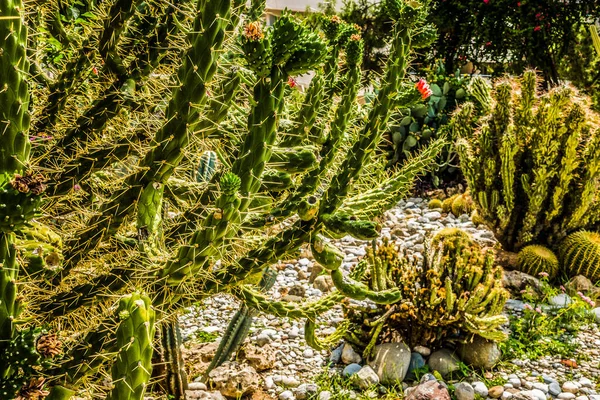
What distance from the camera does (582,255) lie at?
4.45 m

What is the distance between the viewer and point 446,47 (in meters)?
9.15

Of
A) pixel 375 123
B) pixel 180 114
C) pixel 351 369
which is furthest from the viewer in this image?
pixel 351 369

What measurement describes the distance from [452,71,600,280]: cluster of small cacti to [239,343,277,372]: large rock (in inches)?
92.1

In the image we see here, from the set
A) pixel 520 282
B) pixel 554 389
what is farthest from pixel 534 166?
pixel 554 389

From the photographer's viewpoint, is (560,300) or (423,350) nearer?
(423,350)

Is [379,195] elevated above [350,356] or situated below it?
above

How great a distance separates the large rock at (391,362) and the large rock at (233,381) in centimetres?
78

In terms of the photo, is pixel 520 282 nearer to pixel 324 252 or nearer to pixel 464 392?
pixel 464 392

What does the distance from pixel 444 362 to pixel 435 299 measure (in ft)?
A: 1.41

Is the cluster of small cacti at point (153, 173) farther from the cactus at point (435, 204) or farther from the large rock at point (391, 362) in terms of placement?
the cactus at point (435, 204)

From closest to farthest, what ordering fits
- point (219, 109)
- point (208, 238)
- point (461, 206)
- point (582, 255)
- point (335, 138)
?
point (208, 238), point (219, 109), point (335, 138), point (582, 255), point (461, 206)

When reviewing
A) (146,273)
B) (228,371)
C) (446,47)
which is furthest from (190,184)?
(446,47)

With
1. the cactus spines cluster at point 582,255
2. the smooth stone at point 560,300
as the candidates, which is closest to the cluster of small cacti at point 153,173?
the smooth stone at point 560,300

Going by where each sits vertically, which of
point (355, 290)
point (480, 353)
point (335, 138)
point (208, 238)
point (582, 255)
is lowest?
point (480, 353)
